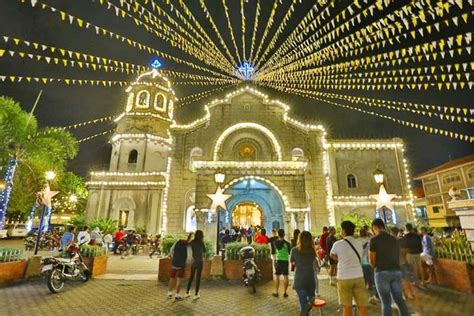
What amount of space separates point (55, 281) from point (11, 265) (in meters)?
2.64

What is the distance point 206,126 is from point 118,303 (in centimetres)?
1770

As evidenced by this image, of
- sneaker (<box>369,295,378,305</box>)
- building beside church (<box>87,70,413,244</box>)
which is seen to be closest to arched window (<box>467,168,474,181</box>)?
building beside church (<box>87,70,413,244</box>)

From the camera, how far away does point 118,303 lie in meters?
7.09

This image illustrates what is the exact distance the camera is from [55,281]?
27.8ft

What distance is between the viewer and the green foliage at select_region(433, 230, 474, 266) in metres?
8.32

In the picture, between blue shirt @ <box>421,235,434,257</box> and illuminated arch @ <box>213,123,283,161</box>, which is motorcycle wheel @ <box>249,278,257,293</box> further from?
illuminated arch @ <box>213,123,283,161</box>

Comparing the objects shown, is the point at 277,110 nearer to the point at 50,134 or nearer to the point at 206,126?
the point at 206,126

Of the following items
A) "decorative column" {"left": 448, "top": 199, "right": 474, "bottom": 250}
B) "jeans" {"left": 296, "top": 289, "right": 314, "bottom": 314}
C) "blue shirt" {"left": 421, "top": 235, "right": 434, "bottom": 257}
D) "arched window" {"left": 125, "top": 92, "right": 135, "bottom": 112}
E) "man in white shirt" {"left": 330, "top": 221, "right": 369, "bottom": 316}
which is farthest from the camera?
"arched window" {"left": 125, "top": 92, "right": 135, "bottom": 112}

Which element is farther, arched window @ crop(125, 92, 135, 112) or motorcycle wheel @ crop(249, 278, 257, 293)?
arched window @ crop(125, 92, 135, 112)

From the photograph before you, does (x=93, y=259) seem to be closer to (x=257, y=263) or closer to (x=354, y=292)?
(x=257, y=263)

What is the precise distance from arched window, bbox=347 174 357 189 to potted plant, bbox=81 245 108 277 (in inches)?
800

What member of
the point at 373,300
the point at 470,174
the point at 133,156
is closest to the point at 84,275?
the point at 373,300

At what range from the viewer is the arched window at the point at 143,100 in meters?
29.7

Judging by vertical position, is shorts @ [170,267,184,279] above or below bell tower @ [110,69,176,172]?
below
